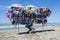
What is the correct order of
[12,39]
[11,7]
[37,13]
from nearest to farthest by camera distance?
[12,39] → [11,7] → [37,13]

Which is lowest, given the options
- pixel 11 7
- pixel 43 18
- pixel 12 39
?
pixel 12 39

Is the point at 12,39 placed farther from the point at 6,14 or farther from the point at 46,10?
the point at 46,10

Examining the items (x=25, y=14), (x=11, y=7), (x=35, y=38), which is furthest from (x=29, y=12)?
(x=35, y=38)

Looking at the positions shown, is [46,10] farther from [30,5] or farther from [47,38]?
[47,38]

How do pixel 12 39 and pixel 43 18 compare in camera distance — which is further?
pixel 43 18

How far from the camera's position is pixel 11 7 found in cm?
1641

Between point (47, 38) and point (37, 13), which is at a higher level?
point (37, 13)

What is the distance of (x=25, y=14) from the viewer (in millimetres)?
16688

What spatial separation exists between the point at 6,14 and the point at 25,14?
1.62 metres

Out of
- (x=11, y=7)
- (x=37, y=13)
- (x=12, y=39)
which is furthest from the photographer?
(x=37, y=13)

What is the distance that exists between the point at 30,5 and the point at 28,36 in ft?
9.80

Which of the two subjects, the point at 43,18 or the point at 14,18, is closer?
the point at 14,18

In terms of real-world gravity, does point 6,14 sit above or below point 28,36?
above

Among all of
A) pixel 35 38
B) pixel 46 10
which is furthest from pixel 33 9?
pixel 35 38
